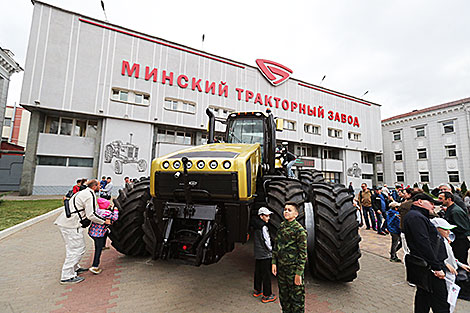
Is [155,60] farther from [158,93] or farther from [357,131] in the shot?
[357,131]

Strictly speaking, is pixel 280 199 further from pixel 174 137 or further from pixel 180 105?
pixel 180 105

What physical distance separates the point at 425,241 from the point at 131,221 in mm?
4513

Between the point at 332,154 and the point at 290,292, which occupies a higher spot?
the point at 332,154

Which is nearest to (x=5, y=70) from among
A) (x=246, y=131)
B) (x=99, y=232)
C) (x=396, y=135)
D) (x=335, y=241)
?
(x=99, y=232)

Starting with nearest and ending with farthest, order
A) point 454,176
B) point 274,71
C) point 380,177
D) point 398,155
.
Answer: point 274,71, point 454,176, point 398,155, point 380,177

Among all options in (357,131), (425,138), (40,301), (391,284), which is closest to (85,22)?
(40,301)

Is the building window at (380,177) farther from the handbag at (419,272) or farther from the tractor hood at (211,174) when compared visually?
the tractor hood at (211,174)

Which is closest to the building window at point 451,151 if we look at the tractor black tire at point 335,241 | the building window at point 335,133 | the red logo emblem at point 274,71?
the building window at point 335,133

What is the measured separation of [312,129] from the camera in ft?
83.5

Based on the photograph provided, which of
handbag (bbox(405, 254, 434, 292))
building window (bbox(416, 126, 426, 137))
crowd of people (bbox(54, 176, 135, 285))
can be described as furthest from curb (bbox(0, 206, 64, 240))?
building window (bbox(416, 126, 426, 137))

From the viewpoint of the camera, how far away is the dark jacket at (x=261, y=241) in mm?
3357

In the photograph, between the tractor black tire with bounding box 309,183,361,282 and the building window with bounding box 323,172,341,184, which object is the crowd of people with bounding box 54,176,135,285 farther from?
the building window with bounding box 323,172,341,184

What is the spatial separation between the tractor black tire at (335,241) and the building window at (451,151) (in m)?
32.2

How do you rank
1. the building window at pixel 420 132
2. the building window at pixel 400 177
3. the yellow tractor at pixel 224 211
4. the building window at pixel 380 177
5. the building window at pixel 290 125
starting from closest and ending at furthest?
the yellow tractor at pixel 224 211 < the building window at pixel 290 125 < the building window at pixel 420 132 < the building window at pixel 400 177 < the building window at pixel 380 177
